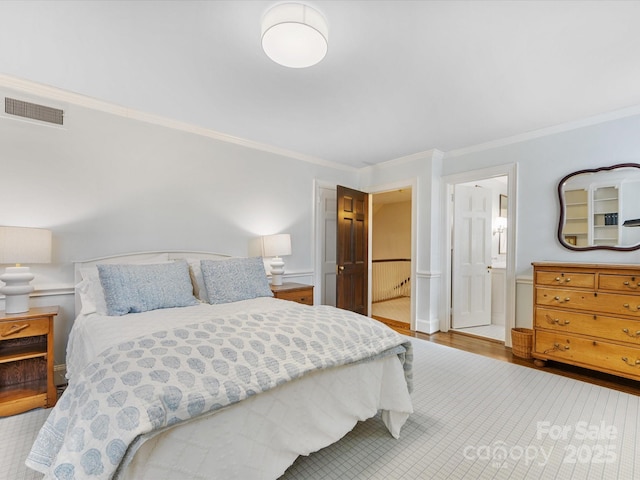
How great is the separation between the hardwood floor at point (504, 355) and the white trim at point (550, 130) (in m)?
2.39

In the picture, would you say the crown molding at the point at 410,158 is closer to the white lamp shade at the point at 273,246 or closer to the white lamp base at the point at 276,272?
the white lamp shade at the point at 273,246

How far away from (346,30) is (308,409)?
2.10 m

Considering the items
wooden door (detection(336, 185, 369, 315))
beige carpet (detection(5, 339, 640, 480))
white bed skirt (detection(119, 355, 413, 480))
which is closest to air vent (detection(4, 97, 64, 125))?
beige carpet (detection(5, 339, 640, 480))

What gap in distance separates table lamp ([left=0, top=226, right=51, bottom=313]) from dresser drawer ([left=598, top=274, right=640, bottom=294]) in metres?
4.46

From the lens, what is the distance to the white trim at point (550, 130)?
9.42 ft

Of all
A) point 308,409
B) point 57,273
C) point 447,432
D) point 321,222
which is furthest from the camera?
point 321,222

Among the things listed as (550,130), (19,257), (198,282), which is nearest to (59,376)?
(19,257)

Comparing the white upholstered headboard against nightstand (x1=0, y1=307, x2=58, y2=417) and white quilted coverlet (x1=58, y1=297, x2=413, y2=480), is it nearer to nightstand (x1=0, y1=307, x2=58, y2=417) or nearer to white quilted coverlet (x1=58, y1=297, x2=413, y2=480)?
nightstand (x1=0, y1=307, x2=58, y2=417)

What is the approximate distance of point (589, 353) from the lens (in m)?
2.72

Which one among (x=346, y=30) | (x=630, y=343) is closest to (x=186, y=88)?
(x=346, y=30)

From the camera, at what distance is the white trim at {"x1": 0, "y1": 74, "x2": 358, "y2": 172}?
2.42 metres

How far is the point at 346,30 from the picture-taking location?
182 centimetres

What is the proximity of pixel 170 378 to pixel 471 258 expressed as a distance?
14.2 ft

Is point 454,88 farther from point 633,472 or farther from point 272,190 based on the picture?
point 633,472
